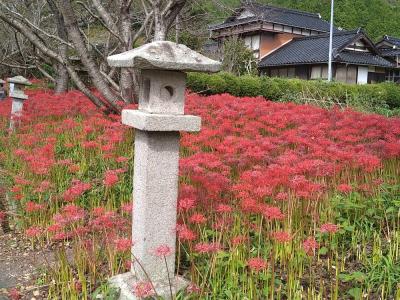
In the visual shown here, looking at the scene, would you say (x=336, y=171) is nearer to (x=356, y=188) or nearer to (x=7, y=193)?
(x=356, y=188)

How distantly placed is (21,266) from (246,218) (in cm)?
224

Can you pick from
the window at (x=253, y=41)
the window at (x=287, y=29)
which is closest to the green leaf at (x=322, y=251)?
the window at (x=253, y=41)

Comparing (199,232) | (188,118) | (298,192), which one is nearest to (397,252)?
(298,192)

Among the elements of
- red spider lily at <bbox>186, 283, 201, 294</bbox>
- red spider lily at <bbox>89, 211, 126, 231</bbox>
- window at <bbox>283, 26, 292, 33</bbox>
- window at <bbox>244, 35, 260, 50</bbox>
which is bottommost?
red spider lily at <bbox>186, 283, 201, 294</bbox>

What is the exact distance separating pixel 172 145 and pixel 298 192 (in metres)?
1.28

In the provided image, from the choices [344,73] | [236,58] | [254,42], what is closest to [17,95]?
[236,58]

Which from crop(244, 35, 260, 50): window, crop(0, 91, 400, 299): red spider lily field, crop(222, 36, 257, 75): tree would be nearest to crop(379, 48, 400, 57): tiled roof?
crop(244, 35, 260, 50): window

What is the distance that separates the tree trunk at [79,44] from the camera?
336 inches

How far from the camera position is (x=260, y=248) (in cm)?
394

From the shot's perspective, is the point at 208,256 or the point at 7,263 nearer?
the point at 208,256

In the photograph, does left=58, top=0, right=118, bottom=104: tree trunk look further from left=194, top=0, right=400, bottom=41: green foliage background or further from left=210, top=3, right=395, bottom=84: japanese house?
left=194, top=0, right=400, bottom=41: green foliage background

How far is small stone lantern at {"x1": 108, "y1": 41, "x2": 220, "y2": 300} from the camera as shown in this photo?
328cm

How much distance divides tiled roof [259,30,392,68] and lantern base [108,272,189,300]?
94.0ft

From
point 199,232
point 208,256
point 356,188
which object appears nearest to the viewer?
point 208,256
